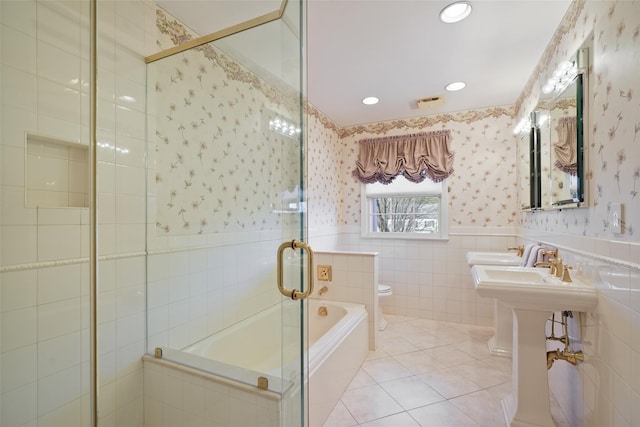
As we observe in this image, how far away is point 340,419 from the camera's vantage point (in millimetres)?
1740

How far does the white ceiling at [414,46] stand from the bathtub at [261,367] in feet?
5.76

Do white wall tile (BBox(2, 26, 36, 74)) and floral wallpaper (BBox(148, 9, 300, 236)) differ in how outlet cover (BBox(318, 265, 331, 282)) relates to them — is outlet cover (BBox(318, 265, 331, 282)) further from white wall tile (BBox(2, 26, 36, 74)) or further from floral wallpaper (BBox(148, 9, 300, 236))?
white wall tile (BBox(2, 26, 36, 74))

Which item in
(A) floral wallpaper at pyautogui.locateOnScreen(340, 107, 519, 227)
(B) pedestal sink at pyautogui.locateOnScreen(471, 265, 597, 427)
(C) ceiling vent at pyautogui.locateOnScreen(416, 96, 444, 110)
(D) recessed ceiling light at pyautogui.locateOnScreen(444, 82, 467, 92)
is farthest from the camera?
(A) floral wallpaper at pyautogui.locateOnScreen(340, 107, 519, 227)

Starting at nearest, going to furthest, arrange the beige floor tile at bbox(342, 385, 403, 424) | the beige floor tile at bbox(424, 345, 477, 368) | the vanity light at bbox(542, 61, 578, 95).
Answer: the vanity light at bbox(542, 61, 578, 95), the beige floor tile at bbox(342, 385, 403, 424), the beige floor tile at bbox(424, 345, 477, 368)

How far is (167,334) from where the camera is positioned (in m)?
1.67

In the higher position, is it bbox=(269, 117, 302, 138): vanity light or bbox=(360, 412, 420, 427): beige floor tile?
bbox=(269, 117, 302, 138): vanity light

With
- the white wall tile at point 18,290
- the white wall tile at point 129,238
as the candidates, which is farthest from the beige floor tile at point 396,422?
the white wall tile at point 18,290

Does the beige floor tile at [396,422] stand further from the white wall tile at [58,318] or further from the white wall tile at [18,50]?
the white wall tile at [18,50]

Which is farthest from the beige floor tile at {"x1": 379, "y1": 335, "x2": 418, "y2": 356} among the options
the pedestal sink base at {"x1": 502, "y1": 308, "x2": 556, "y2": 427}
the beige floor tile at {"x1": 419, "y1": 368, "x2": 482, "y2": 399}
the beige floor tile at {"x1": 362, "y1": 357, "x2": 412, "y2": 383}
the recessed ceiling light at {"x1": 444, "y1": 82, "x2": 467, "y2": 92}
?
the recessed ceiling light at {"x1": 444, "y1": 82, "x2": 467, "y2": 92}

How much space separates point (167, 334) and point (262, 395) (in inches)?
28.6

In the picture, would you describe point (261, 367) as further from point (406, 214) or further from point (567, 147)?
point (406, 214)

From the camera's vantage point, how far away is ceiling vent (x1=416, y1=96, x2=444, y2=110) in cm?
295

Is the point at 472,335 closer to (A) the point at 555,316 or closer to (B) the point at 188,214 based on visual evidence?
(A) the point at 555,316

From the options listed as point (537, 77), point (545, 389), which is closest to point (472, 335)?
point (545, 389)
